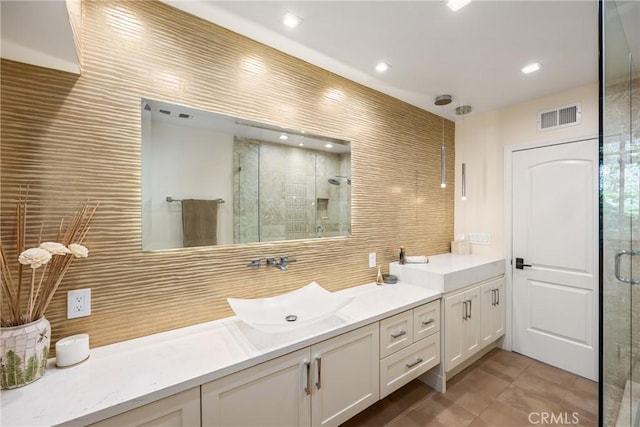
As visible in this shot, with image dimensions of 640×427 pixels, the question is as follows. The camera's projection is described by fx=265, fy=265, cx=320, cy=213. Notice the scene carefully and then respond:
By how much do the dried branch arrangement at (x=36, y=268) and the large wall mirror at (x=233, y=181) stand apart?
0.87 ft

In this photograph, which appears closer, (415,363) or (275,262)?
(275,262)

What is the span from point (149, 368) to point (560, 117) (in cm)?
364

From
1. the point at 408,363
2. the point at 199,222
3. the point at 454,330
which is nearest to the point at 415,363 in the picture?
the point at 408,363

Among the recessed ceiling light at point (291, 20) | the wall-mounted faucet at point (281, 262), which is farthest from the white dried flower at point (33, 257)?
the recessed ceiling light at point (291, 20)

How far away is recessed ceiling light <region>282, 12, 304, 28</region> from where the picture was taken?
1.52 metres

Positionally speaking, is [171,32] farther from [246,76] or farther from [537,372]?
[537,372]

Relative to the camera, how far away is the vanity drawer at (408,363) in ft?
5.76

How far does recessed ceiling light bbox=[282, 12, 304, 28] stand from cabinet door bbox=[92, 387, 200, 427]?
192 cm

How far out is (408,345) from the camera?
1.89 m

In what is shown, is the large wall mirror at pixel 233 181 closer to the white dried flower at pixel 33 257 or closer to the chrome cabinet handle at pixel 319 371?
the white dried flower at pixel 33 257

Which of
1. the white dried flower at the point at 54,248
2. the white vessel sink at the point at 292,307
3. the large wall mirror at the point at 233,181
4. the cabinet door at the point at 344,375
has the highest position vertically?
the large wall mirror at the point at 233,181

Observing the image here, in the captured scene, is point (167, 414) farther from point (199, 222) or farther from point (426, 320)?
point (426, 320)

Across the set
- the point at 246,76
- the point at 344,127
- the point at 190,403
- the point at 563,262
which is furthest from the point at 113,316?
the point at 563,262

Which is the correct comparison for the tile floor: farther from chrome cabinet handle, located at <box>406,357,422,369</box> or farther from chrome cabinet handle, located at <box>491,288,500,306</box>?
chrome cabinet handle, located at <box>491,288,500,306</box>
